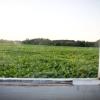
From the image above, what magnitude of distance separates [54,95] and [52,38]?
81 centimetres

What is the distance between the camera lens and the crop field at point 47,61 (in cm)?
382

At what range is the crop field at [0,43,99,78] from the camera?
3.82m

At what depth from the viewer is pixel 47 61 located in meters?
3.86

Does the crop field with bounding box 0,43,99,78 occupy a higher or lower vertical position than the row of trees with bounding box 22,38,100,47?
lower

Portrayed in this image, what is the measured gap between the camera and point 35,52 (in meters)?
3.87

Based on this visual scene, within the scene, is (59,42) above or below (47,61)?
above

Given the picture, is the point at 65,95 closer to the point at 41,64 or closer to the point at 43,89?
the point at 43,89

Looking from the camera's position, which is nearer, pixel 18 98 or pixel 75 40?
pixel 18 98

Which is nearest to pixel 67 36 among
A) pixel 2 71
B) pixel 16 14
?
pixel 16 14

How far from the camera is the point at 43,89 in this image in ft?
12.3

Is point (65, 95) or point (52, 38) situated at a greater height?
point (52, 38)

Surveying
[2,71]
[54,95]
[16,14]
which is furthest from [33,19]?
[54,95]

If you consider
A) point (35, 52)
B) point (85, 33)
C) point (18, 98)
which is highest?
point (85, 33)

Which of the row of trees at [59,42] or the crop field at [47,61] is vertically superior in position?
the row of trees at [59,42]
